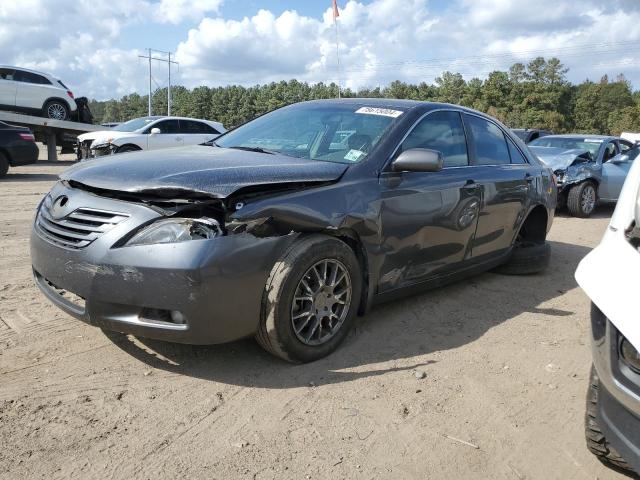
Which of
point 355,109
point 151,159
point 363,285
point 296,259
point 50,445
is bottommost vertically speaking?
point 50,445

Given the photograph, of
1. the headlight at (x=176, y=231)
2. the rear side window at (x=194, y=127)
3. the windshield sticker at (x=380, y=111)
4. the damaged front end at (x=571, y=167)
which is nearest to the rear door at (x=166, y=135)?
the rear side window at (x=194, y=127)

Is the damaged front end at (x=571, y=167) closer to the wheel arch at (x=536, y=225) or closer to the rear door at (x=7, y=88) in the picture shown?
the wheel arch at (x=536, y=225)

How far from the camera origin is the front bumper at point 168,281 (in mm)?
2689

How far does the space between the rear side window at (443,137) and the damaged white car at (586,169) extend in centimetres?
610

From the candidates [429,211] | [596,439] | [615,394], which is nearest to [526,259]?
[429,211]

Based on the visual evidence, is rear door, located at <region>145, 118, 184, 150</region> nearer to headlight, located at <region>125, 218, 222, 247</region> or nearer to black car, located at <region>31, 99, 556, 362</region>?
black car, located at <region>31, 99, 556, 362</region>

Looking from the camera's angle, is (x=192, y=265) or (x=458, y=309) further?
(x=458, y=309)

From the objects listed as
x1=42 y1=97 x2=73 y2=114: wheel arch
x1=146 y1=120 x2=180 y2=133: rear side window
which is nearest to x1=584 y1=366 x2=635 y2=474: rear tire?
x1=146 y1=120 x2=180 y2=133: rear side window

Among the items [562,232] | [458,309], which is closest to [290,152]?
[458,309]

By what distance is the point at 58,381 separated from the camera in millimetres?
2941

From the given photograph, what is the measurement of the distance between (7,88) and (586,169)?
625 inches

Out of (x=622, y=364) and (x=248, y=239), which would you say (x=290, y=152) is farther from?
(x=622, y=364)

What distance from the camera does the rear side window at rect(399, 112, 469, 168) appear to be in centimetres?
395

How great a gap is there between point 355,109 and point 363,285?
4.53 ft
